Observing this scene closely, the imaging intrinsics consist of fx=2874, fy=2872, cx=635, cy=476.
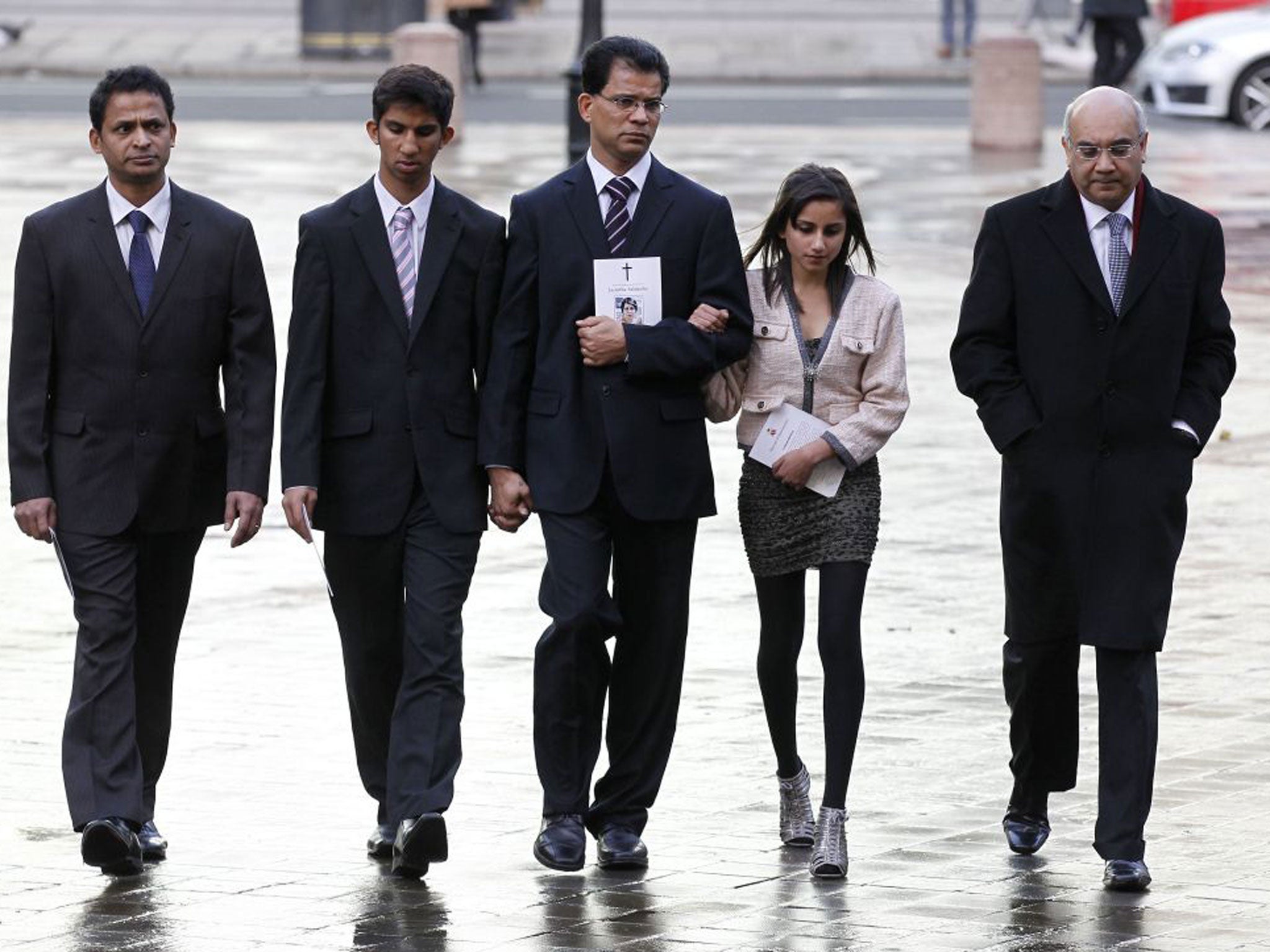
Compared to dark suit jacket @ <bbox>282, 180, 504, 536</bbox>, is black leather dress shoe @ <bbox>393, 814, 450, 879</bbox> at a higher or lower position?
lower

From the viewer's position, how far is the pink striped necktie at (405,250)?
667 centimetres

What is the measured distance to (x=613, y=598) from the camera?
6840 mm

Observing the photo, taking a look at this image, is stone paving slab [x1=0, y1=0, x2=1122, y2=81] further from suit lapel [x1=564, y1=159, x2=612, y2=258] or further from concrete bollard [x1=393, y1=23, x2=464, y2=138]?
suit lapel [x1=564, y1=159, x2=612, y2=258]

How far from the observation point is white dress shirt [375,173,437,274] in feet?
21.9

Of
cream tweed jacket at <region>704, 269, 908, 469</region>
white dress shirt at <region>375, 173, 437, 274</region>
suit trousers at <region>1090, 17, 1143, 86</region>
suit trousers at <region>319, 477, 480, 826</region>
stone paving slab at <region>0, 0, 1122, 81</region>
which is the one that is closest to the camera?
suit trousers at <region>319, 477, 480, 826</region>

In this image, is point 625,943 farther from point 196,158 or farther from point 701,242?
point 196,158

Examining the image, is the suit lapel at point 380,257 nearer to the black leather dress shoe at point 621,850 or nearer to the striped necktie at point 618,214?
the striped necktie at point 618,214

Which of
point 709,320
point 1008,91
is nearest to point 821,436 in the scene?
point 709,320

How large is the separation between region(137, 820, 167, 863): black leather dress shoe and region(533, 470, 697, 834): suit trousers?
0.89 meters

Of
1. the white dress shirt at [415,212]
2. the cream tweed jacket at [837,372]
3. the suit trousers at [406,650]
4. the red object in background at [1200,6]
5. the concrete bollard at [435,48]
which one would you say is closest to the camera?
the suit trousers at [406,650]

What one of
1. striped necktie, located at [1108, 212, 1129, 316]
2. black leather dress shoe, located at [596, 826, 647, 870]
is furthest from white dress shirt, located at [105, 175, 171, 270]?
striped necktie, located at [1108, 212, 1129, 316]

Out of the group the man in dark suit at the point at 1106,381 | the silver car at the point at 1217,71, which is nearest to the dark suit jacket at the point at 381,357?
the man in dark suit at the point at 1106,381

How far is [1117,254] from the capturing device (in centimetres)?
663

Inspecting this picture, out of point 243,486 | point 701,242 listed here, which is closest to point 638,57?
point 701,242
